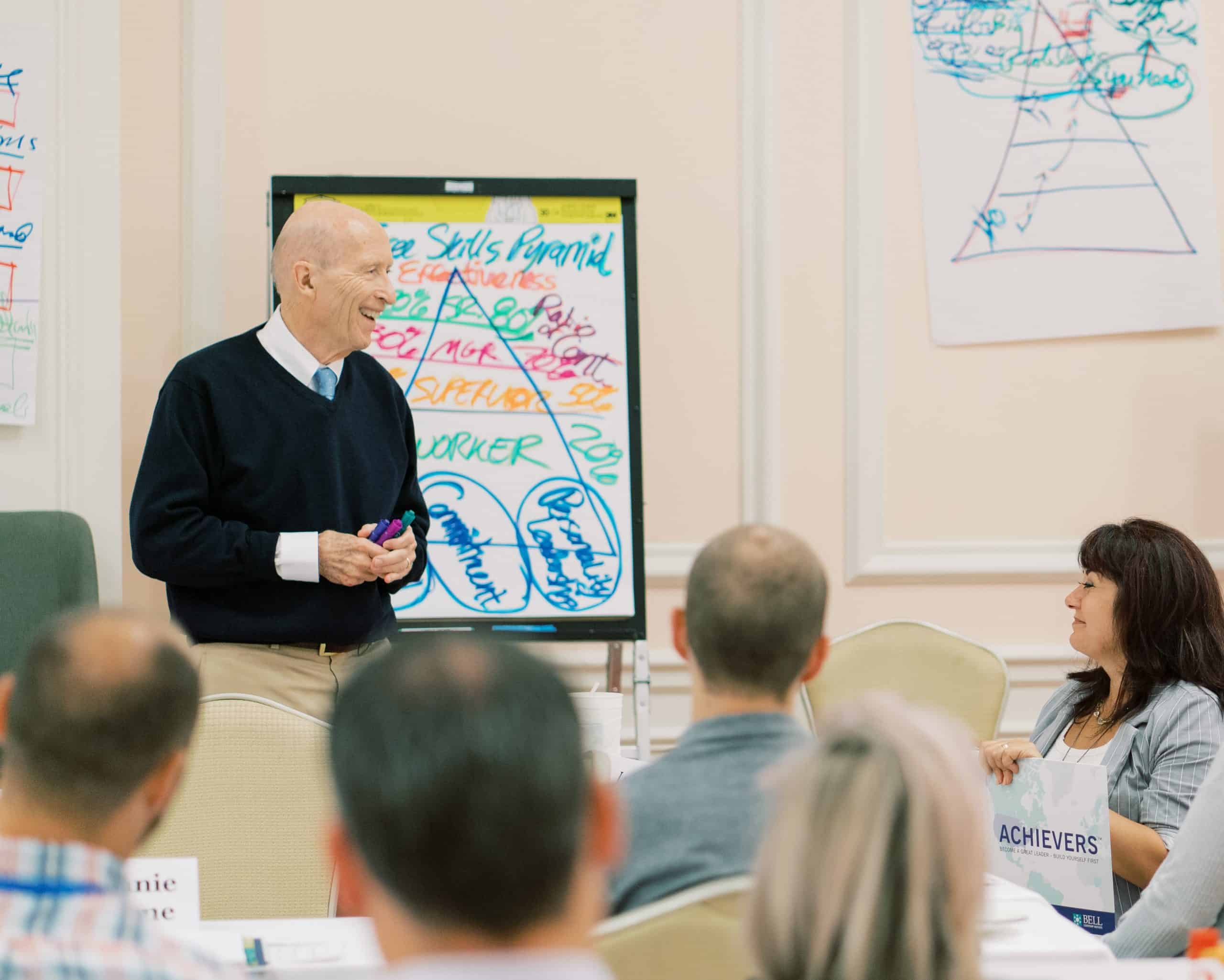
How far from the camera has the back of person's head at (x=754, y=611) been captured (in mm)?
1585

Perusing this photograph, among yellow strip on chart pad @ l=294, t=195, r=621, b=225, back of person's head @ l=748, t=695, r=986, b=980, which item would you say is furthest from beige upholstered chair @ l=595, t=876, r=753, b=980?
yellow strip on chart pad @ l=294, t=195, r=621, b=225

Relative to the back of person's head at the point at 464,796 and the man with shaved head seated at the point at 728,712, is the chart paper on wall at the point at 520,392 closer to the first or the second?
the man with shaved head seated at the point at 728,712

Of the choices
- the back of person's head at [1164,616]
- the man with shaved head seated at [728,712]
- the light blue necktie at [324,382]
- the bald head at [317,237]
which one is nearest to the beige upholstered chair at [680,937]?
the man with shaved head seated at [728,712]

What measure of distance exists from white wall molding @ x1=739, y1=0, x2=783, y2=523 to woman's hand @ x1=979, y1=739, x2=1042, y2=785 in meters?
1.46

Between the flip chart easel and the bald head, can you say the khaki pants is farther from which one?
the bald head

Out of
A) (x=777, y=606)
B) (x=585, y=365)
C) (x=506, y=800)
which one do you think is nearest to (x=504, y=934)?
(x=506, y=800)

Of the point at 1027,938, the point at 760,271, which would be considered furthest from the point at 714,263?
the point at 1027,938

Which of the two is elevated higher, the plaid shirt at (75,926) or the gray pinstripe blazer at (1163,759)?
the plaid shirt at (75,926)

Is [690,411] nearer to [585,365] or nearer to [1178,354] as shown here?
[585,365]

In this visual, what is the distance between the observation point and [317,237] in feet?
9.79

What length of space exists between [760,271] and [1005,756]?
1884 millimetres

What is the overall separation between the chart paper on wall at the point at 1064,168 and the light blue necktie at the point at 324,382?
189 cm

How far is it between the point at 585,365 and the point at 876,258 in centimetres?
99

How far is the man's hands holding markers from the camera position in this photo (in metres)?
2.76
